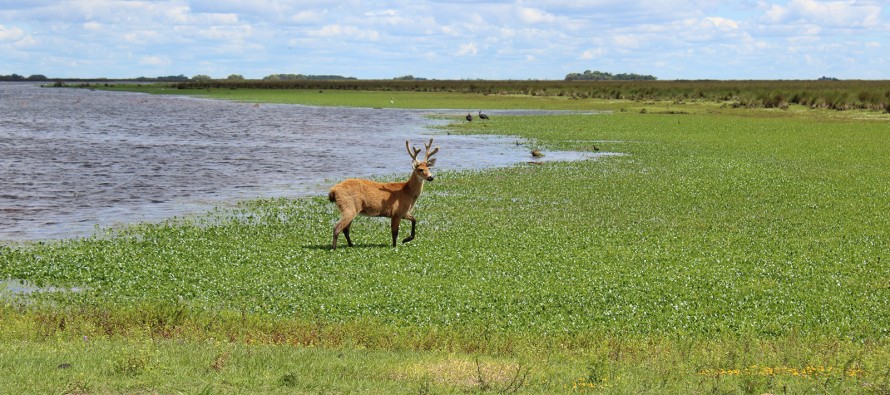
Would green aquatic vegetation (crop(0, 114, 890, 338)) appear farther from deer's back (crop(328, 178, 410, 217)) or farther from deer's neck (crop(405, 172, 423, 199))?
deer's neck (crop(405, 172, 423, 199))

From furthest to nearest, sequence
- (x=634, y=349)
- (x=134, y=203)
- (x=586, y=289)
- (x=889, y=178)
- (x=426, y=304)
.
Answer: (x=889, y=178) < (x=134, y=203) < (x=586, y=289) < (x=426, y=304) < (x=634, y=349)

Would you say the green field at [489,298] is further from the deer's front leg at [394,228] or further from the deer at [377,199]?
the deer at [377,199]

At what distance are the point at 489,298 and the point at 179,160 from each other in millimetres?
26498

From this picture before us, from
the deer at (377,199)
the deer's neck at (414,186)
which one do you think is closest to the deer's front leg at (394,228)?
the deer at (377,199)

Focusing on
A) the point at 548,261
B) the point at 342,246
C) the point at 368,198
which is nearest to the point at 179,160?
the point at 342,246

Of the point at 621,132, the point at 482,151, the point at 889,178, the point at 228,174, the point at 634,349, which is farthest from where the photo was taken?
the point at 621,132

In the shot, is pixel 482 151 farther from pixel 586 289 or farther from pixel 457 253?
pixel 586 289

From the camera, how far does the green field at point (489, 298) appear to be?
358 inches

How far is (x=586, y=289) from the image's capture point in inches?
561

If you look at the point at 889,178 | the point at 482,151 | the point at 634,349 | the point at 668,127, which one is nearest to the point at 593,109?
the point at 668,127

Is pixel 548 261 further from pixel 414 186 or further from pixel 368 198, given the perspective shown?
pixel 368 198

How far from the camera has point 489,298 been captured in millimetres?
13727

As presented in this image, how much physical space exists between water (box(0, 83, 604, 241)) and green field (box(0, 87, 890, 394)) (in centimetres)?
300

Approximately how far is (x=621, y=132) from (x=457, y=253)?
3179 cm
